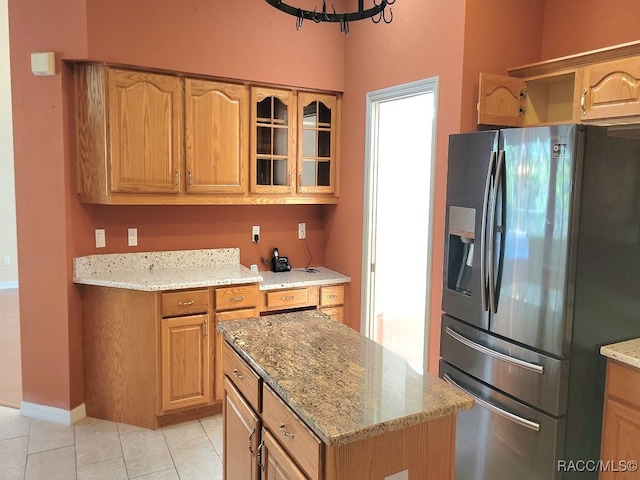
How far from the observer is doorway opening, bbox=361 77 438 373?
369 cm

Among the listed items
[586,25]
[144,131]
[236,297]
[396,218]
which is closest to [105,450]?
[236,297]

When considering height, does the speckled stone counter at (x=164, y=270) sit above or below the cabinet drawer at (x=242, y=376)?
above

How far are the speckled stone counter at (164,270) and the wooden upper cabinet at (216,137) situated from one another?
0.58 meters

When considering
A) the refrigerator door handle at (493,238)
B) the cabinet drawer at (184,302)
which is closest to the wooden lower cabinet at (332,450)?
the refrigerator door handle at (493,238)

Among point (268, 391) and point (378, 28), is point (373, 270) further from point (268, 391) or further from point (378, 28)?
point (268, 391)

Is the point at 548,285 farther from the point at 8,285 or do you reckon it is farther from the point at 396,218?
the point at 8,285

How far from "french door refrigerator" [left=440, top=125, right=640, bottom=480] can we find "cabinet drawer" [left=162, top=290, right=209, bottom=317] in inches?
68.7

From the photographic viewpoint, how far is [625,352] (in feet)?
6.99

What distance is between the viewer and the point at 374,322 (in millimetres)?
3984

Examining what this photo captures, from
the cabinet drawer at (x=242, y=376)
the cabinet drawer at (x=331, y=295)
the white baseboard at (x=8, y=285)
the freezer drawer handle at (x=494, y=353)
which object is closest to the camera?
the cabinet drawer at (x=242, y=376)

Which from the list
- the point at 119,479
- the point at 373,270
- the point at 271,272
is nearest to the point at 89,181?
the point at 271,272

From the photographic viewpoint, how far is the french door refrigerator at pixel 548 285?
2121mm

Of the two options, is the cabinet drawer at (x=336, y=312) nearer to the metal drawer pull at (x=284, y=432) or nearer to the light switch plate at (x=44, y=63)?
the metal drawer pull at (x=284, y=432)

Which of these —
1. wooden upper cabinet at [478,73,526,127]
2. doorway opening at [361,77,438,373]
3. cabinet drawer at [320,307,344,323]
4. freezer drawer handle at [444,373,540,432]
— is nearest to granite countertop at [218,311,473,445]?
freezer drawer handle at [444,373,540,432]
